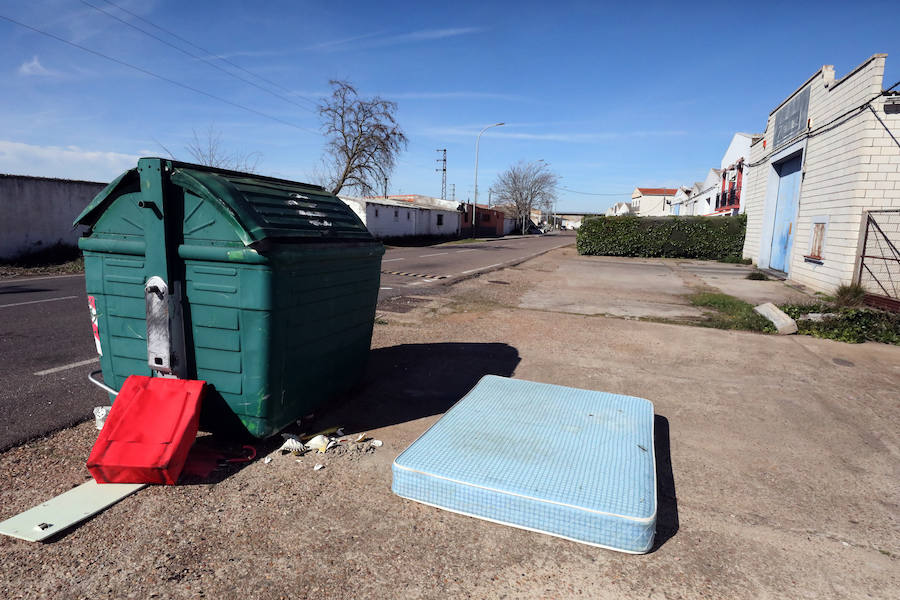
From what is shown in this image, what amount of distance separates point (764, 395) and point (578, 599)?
362cm

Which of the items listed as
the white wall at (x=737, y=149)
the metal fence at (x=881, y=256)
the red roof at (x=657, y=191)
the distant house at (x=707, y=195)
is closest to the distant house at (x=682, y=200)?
the distant house at (x=707, y=195)

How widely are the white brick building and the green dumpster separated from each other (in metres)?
11.5

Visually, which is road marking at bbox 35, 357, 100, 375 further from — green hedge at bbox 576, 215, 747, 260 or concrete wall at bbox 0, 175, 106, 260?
green hedge at bbox 576, 215, 747, 260

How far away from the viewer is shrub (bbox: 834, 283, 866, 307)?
9.38 m

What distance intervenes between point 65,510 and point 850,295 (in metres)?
12.1

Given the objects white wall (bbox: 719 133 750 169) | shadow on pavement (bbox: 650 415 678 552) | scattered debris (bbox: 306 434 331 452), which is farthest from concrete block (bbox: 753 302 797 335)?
white wall (bbox: 719 133 750 169)

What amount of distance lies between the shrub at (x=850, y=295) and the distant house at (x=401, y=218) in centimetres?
1807

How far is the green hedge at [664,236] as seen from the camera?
2511 cm

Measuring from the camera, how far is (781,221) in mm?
16062

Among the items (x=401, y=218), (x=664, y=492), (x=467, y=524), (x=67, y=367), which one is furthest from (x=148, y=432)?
(x=401, y=218)

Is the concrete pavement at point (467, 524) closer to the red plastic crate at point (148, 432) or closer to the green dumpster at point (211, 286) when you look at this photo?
the red plastic crate at point (148, 432)

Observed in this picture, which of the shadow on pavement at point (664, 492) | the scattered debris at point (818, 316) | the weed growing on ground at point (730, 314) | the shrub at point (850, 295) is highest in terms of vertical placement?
the shrub at point (850, 295)

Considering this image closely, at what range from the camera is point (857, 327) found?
7.23m

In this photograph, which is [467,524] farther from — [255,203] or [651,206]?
[651,206]
